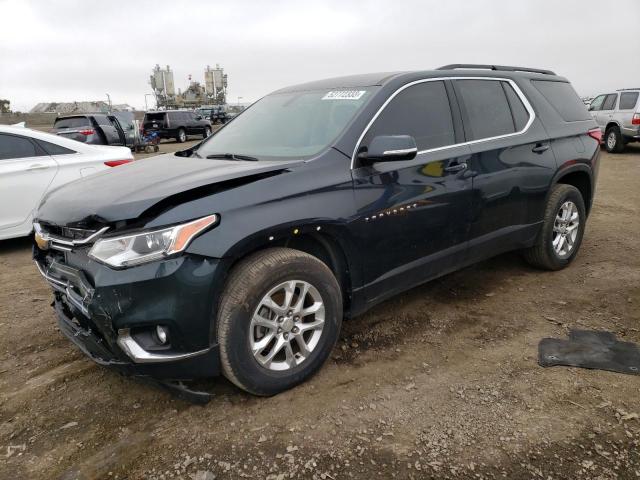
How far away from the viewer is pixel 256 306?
2477mm

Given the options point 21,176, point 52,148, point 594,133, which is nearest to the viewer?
point 594,133

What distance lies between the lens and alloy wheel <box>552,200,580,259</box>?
4402mm

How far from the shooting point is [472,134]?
357 cm

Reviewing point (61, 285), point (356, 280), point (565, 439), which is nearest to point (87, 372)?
point (61, 285)

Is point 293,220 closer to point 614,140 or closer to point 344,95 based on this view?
point 344,95

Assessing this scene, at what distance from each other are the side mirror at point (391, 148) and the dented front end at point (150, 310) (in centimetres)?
109

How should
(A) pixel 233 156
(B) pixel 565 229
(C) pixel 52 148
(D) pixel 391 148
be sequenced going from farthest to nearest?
(C) pixel 52 148, (B) pixel 565 229, (A) pixel 233 156, (D) pixel 391 148

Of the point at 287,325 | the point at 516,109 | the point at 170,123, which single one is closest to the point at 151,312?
the point at 287,325

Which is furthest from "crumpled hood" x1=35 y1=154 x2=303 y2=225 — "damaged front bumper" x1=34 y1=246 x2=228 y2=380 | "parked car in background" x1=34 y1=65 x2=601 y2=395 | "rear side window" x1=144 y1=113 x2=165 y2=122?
"rear side window" x1=144 y1=113 x2=165 y2=122

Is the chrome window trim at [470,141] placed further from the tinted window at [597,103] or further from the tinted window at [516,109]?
the tinted window at [597,103]

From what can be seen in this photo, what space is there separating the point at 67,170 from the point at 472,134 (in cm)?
464

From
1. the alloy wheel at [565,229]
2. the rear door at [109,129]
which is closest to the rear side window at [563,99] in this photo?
the alloy wheel at [565,229]

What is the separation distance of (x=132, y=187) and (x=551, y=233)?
346 cm

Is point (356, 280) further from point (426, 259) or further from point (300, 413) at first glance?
point (300, 413)
